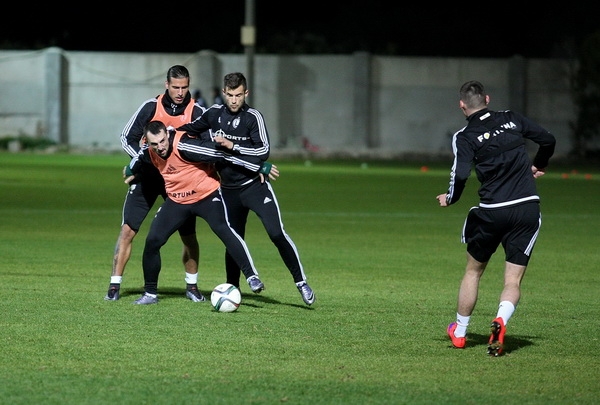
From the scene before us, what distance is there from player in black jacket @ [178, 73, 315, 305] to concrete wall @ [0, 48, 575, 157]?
31109 millimetres

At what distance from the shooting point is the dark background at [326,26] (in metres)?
53.8

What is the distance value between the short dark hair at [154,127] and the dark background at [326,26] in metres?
42.1

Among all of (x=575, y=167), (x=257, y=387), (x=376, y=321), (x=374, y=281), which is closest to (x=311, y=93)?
(x=575, y=167)

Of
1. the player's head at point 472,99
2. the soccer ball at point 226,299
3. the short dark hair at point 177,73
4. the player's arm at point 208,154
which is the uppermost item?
the short dark hair at point 177,73

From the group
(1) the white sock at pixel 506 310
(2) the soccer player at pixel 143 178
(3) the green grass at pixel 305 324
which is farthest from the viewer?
(2) the soccer player at pixel 143 178

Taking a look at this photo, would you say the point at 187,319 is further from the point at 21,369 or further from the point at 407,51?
the point at 407,51

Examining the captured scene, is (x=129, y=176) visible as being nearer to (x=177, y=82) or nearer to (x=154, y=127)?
(x=154, y=127)

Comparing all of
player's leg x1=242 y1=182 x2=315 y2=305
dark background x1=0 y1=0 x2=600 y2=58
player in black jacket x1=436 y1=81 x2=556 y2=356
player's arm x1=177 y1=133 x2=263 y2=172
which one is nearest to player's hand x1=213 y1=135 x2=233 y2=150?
player's arm x1=177 y1=133 x2=263 y2=172

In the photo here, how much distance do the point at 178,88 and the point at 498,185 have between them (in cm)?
344

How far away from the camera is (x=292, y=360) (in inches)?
311

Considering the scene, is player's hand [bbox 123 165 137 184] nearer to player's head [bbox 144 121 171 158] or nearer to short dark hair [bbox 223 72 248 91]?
player's head [bbox 144 121 171 158]

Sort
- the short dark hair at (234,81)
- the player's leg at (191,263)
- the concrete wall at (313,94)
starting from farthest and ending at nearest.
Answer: the concrete wall at (313,94) → the player's leg at (191,263) → the short dark hair at (234,81)

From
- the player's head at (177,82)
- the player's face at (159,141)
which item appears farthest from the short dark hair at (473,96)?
the player's head at (177,82)

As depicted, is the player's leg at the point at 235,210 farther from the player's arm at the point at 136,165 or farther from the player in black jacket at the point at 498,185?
the player in black jacket at the point at 498,185
